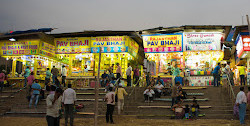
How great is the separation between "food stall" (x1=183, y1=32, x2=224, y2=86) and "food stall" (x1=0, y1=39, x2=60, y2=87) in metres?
11.9

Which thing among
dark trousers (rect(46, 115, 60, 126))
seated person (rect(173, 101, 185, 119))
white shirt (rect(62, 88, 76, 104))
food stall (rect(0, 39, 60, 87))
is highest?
food stall (rect(0, 39, 60, 87))

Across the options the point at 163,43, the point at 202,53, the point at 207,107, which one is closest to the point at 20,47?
the point at 163,43

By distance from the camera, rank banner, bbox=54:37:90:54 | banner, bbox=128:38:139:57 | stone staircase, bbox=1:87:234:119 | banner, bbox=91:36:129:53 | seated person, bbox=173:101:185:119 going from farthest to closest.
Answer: banner, bbox=54:37:90:54 < banner, bbox=128:38:139:57 < banner, bbox=91:36:129:53 < stone staircase, bbox=1:87:234:119 < seated person, bbox=173:101:185:119

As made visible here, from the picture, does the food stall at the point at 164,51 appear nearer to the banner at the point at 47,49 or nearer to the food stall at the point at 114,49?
the food stall at the point at 114,49

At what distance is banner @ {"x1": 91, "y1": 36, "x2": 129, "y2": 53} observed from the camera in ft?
69.9

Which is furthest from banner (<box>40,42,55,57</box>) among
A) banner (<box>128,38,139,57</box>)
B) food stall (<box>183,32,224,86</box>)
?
food stall (<box>183,32,224,86</box>)

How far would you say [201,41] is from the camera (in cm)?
2048

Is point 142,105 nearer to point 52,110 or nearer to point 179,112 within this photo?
point 179,112

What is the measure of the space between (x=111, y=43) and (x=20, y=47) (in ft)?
26.8

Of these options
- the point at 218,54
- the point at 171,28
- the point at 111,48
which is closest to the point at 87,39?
the point at 111,48

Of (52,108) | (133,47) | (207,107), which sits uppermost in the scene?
(133,47)

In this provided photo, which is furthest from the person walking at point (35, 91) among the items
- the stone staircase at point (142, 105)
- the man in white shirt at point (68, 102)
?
the man in white shirt at point (68, 102)

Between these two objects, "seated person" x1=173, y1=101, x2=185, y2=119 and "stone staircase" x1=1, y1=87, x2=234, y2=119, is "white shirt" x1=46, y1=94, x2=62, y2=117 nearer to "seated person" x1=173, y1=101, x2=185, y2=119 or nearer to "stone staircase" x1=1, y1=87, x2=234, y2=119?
"stone staircase" x1=1, y1=87, x2=234, y2=119

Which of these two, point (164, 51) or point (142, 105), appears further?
point (164, 51)
